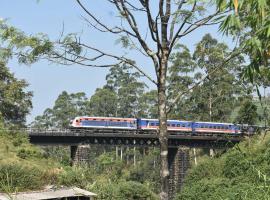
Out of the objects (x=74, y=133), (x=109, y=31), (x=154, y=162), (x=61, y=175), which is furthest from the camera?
(x=154, y=162)

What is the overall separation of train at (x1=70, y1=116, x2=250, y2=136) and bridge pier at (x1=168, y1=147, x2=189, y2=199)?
261cm

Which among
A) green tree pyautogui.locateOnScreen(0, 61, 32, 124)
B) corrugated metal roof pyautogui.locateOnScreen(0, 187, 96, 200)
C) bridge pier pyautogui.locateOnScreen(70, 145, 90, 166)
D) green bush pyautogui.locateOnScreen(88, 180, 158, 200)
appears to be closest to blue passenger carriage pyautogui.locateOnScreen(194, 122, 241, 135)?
bridge pier pyautogui.locateOnScreen(70, 145, 90, 166)

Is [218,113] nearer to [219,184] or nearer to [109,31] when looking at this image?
[219,184]

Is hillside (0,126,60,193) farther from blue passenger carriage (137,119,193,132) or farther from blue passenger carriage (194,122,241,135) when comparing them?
blue passenger carriage (194,122,241,135)

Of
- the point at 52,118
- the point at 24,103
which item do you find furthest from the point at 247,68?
the point at 52,118

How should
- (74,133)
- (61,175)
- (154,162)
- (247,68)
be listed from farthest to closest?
(154,162) → (74,133) → (61,175) → (247,68)

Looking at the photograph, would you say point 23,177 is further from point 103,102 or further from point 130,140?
point 103,102

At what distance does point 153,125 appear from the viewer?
182 ft

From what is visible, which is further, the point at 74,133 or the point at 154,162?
the point at 154,162

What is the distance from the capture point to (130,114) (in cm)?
8931

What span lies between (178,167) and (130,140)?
22.1 ft

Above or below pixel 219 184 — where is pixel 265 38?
above

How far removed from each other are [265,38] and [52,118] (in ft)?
328

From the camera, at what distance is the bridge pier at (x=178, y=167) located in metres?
54.8
